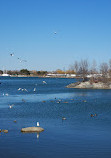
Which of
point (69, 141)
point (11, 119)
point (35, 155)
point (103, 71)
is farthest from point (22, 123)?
point (103, 71)

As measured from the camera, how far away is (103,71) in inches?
5153

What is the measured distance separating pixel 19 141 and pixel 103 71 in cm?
10901

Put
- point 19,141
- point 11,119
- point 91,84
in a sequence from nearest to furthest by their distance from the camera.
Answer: point 19,141
point 11,119
point 91,84

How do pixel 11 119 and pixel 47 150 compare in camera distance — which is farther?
pixel 11 119

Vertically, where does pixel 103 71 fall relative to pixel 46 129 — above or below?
above

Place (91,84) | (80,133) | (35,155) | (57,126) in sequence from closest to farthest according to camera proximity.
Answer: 1. (35,155)
2. (80,133)
3. (57,126)
4. (91,84)

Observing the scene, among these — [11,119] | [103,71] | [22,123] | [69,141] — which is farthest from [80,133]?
[103,71]

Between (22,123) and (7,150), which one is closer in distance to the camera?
(7,150)

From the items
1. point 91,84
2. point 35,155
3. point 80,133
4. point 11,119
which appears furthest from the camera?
point 91,84

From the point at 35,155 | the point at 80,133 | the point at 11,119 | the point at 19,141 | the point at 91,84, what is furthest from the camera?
the point at 91,84

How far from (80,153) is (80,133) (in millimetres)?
6455

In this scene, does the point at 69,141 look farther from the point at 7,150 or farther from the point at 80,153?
the point at 7,150

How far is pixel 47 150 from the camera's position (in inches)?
900

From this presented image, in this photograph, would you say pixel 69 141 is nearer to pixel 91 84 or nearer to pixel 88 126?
pixel 88 126
